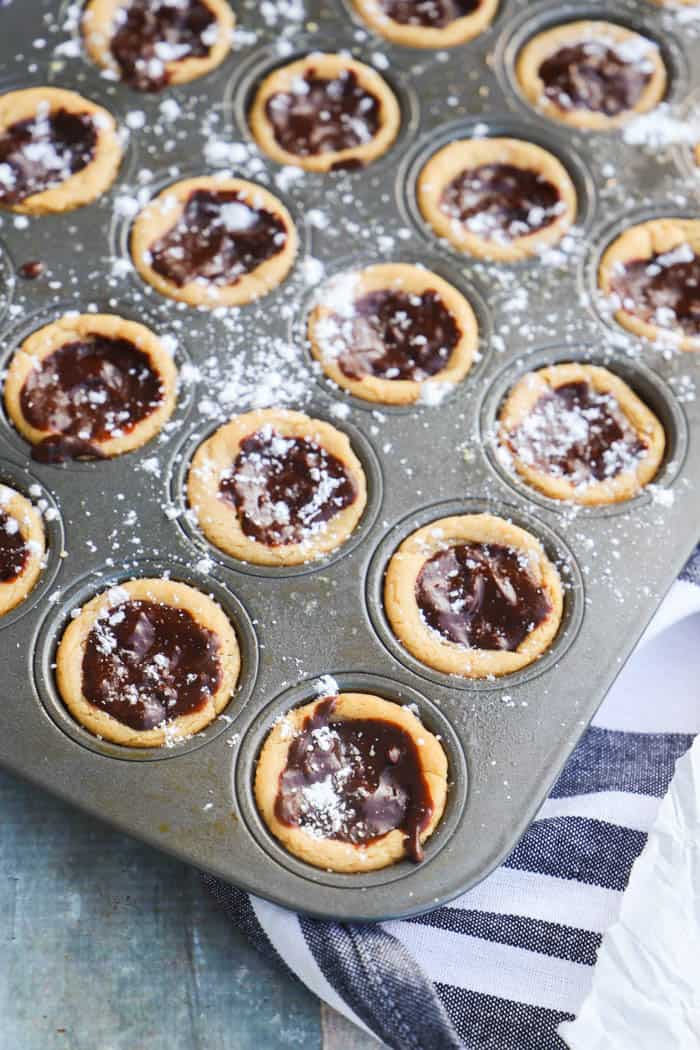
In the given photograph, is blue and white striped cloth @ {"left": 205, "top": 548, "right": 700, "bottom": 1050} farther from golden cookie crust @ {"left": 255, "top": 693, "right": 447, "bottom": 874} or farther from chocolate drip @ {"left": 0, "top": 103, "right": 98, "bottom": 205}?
chocolate drip @ {"left": 0, "top": 103, "right": 98, "bottom": 205}

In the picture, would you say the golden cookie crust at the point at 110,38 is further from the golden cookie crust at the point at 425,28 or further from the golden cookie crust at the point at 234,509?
the golden cookie crust at the point at 234,509

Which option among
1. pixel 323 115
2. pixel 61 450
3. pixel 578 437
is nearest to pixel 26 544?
pixel 61 450

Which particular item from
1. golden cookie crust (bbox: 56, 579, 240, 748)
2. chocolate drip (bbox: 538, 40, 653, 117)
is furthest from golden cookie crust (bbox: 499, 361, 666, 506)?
chocolate drip (bbox: 538, 40, 653, 117)

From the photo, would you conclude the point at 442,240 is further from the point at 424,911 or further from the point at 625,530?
the point at 424,911

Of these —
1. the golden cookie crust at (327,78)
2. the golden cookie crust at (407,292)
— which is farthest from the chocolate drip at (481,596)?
the golden cookie crust at (327,78)

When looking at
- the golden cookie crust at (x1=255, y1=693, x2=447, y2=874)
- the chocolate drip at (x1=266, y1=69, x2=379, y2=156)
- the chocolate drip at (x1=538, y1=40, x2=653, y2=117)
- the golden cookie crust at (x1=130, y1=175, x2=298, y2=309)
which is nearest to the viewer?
the golden cookie crust at (x1=255, y1=693, x2=447, y2=874)

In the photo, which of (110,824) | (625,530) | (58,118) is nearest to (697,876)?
(625,530)
